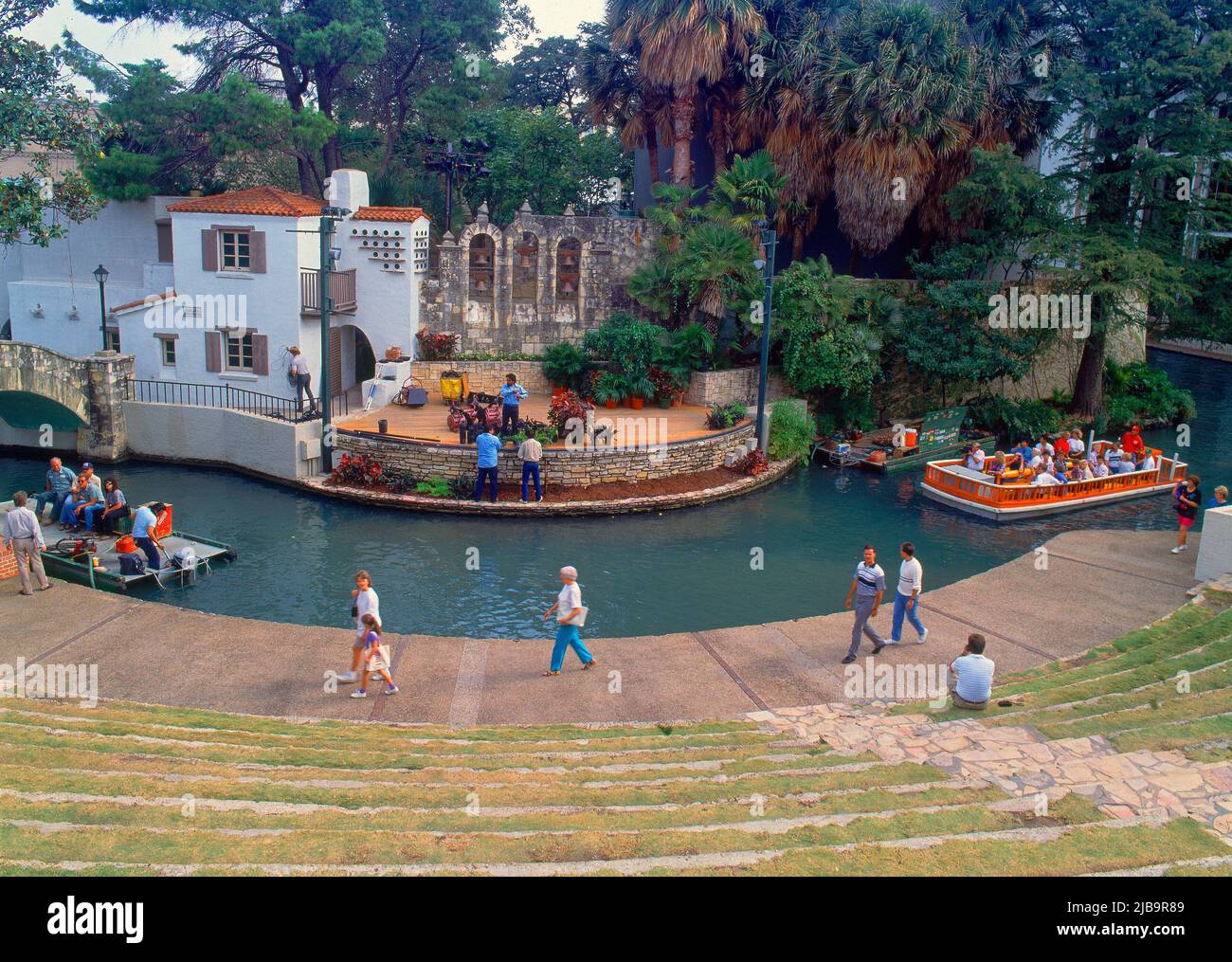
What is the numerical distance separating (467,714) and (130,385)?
18.3 metres

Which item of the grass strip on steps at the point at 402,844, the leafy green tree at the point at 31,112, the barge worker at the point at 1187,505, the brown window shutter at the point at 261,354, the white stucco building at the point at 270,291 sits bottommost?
the grass strip on steps at the point at 402,844

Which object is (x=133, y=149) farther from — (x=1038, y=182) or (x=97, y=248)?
(x=1038, y=182)

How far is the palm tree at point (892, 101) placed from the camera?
99.5 feet

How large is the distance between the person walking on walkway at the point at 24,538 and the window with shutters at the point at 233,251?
518 inches

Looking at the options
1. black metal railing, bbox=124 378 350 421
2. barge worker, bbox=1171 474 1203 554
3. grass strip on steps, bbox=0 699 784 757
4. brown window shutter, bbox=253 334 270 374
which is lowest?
grass strip on steps, bbox=0 699 784 757

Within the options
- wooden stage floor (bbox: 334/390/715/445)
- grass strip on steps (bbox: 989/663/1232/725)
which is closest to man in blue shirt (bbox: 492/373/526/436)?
wooden stage floor (bbox: 334/390/715/445)

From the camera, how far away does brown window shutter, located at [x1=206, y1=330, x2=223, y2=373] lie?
94.2 ft

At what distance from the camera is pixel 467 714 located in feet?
43.6

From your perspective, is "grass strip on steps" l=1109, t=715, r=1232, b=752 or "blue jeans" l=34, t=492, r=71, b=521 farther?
"blue jeans" l=34, t=492, r=71, b=521

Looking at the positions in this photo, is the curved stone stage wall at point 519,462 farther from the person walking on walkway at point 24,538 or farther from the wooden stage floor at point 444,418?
the person walking on walkway at point 24,538

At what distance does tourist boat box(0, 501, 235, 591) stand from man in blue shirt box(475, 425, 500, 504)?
18.1 feet

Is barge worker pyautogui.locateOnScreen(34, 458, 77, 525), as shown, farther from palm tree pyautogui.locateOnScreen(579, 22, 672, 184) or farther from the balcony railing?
palm tree pyautogui.locateOnScreen(579, 22, 672, 184)

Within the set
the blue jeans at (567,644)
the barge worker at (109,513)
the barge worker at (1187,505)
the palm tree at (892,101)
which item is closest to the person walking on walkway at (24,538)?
the barge worker at (109,513)

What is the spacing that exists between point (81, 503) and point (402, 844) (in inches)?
A: 589
